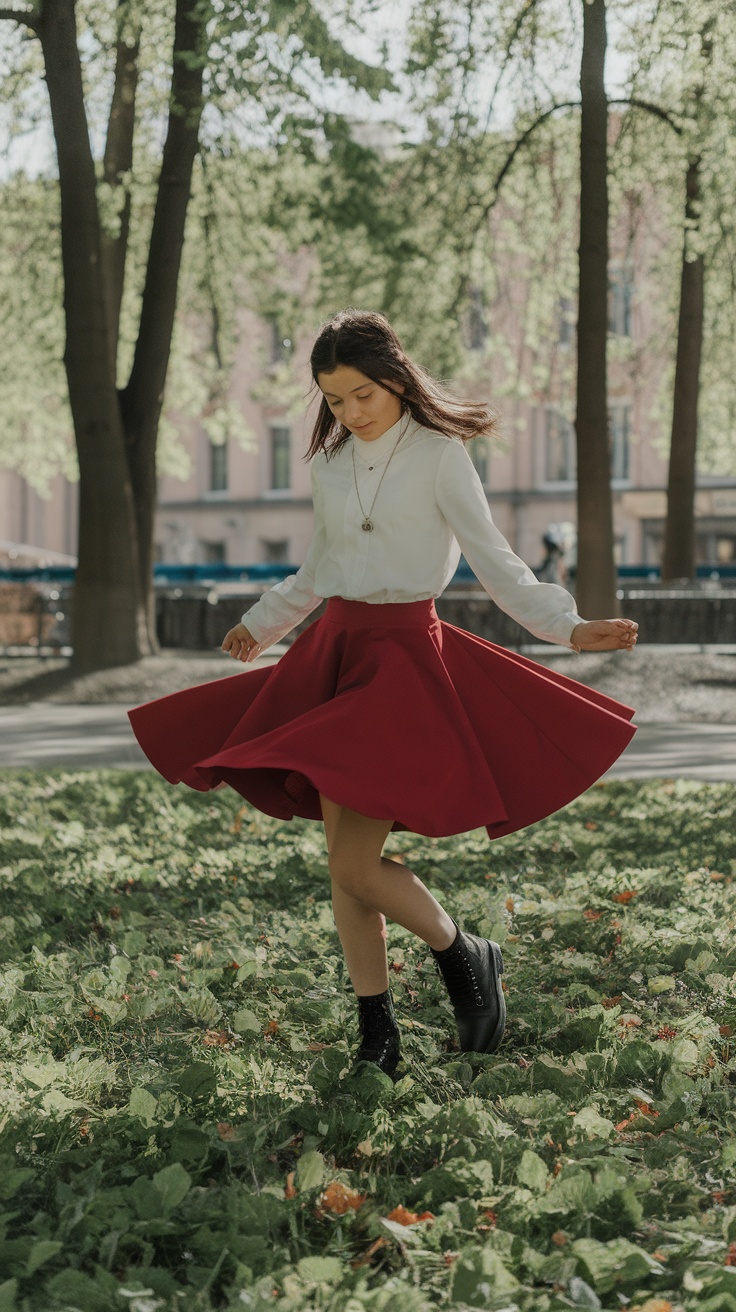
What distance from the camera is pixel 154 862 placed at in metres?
6.48

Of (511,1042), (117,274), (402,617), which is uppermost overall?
(117,274)

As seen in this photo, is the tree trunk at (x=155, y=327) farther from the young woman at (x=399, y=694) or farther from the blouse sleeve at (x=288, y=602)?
the young woman at (x=399, y=694)

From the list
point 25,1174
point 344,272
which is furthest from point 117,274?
point 25,1174

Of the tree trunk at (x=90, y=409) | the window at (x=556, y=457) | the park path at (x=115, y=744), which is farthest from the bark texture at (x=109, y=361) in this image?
the window at (x=556, y=457)

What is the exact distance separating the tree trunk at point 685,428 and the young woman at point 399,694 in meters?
15.7

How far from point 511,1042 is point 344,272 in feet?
51.2

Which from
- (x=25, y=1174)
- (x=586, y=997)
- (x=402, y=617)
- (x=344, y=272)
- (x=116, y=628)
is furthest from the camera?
(x=344, y=272)

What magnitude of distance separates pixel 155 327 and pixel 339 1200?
12.3 metres

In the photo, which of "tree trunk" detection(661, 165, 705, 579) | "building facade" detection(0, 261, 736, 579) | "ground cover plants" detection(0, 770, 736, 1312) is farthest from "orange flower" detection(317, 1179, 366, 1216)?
"building facade" detection(0, 261, 736, 579)

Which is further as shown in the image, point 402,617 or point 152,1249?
point 402,617

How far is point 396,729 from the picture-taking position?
11.0 ft

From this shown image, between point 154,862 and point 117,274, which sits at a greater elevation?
point 117,274

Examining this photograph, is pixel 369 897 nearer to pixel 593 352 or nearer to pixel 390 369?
pixel 390 369

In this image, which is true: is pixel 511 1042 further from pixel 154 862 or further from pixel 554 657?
pixel 554 657
